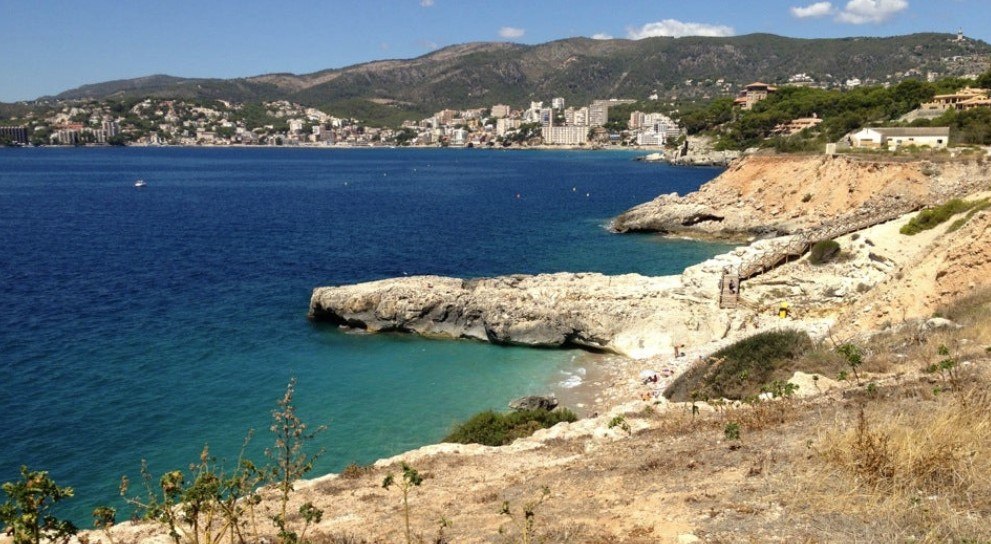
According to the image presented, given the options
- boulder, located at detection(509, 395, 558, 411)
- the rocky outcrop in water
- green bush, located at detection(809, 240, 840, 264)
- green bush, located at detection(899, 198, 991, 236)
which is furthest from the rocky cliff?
boulder, located at detection(509, 395, 558, 411)

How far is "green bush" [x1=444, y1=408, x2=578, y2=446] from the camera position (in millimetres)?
16766

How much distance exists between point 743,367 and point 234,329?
21.0 meters

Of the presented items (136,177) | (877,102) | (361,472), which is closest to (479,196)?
(877,102)

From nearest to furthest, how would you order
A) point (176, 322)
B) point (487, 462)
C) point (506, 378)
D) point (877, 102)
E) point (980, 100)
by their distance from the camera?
point (487, 462), point (506, 378), point (176, 322), point (980, 100), point (877, 102)

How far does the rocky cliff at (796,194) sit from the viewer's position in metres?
43.6

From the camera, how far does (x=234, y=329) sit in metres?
29.4

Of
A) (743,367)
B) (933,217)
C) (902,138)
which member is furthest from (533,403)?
(902,138)

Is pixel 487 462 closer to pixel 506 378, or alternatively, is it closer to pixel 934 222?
pixel 506 378

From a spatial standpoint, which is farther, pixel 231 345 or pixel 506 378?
pixel 231 345

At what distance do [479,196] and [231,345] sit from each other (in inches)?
2436

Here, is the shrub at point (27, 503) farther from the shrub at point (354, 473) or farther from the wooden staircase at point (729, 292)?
the wooden staircase at point (729, 292)

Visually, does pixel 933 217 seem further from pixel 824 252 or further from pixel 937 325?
pixel 937 325

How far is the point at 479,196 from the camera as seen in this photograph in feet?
287

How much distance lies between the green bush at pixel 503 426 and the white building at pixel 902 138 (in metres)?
44.1
